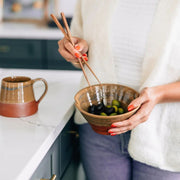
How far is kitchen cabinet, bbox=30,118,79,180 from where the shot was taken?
796mm

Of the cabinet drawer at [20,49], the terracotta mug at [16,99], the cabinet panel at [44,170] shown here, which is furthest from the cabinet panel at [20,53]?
the cabinet panel at [44,170]

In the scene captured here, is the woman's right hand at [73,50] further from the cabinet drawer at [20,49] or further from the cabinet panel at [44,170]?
the cabinet drawer at [20,49]

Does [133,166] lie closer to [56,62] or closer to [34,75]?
[34,75]

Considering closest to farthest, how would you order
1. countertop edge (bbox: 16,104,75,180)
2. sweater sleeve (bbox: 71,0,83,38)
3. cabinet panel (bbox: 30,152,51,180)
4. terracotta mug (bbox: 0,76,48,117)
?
countertop edge (bbox: 16,104,75,180)
cabinet panel (bbox: 30,152,51,180)
terracotta mug (bbox: 0,76,48,117)
sweater sleeve (bbox: 71,0,83,38)

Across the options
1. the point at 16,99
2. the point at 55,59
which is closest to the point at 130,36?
the point at 16,99

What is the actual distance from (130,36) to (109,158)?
42 centimetres

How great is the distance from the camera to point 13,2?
2850 mm

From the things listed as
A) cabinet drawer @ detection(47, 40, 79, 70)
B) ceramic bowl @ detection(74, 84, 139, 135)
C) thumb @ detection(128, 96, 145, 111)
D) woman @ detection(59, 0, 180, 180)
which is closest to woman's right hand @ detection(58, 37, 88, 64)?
woman @ detection(59, 0, 180, 180)

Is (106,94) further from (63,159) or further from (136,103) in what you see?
(63,159)

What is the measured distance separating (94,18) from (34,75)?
465 millimetres

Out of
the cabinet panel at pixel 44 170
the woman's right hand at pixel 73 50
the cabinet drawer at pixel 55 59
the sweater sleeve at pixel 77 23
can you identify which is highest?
Result: the sweater sleeve at pixel 77 23

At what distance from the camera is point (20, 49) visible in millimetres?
2453

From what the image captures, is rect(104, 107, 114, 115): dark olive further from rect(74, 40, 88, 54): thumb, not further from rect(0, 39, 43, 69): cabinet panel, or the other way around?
rect(0, 39, 43, 69): cabinet panel

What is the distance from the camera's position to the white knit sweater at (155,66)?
0.84 metres
